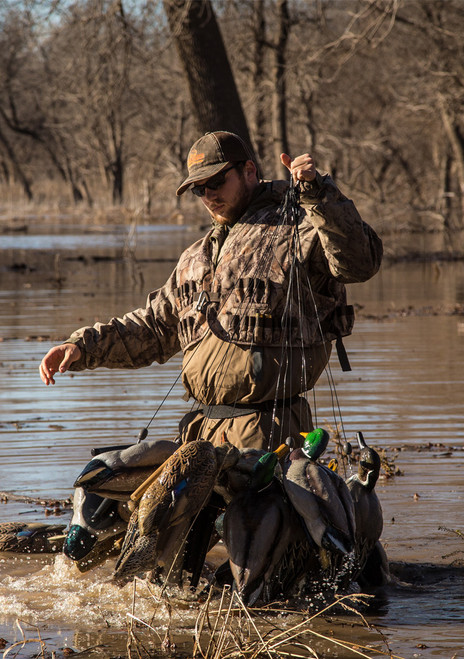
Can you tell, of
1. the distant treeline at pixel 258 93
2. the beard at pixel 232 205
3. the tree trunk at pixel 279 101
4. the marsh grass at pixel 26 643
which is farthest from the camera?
the tree trunk at pixel 279 101

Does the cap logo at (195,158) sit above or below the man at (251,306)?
above

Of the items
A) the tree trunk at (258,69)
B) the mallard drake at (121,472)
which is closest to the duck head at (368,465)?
the mallard drake at (121,472)

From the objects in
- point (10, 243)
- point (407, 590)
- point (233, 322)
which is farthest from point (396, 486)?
point (10, 243)

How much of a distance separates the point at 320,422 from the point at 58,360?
10.7ft

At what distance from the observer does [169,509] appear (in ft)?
13.1

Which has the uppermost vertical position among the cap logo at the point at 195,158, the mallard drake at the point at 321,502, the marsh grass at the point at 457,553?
the cap logo at the point at 195,158

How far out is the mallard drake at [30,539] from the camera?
5.51 metres

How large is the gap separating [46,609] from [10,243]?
27.3 meters

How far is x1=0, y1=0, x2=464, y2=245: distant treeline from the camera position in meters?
14.9

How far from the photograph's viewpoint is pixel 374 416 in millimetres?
8094

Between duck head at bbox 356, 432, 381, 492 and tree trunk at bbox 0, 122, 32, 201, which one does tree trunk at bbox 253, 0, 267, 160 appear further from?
tree trunk at bbox 0, 122, 32, 201

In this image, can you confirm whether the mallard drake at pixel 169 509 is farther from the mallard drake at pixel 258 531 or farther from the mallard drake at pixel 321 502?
the mallard drake at pixel 321 502

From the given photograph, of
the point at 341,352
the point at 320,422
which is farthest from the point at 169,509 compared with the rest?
the point at 320,422

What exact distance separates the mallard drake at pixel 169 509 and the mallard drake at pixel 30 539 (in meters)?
1.47
